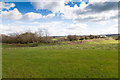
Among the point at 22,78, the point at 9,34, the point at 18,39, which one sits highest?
the point at 9,34

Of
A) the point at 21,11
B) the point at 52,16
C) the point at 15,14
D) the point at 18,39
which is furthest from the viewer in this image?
the point at 18,39

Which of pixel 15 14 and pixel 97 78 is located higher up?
A: pixel 15 14

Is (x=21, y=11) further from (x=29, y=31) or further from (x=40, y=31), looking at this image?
(x=29, y=31)

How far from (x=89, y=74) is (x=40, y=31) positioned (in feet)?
133

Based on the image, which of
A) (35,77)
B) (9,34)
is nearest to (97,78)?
(35,77)

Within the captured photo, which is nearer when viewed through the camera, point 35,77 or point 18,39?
point 35,77

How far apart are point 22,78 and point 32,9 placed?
1526 centimetres

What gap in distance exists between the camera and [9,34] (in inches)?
1829

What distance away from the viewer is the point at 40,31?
44.3m

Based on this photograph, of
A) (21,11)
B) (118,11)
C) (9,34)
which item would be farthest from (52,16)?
(9,34)

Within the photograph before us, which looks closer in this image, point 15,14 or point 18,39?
point 15,14

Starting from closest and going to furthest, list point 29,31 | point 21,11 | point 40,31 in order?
point 21,11, point 40,31, point 29,31

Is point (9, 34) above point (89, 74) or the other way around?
above

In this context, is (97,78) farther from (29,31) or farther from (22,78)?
A: (29,31)
